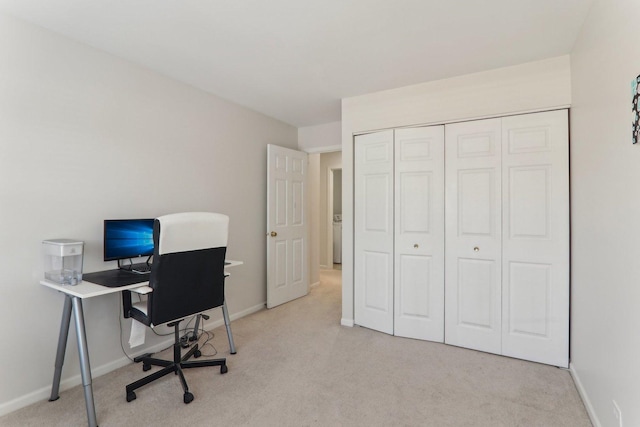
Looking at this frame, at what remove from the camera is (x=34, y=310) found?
2.01 m

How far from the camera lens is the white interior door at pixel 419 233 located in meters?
2.86

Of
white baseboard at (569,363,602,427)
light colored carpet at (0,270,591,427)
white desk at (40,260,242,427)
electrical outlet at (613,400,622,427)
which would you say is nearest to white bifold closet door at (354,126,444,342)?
light colored carpet at (0,270,591,427)

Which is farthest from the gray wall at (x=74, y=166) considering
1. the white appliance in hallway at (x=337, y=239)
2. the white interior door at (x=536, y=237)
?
the white appliance in hallway at (x=337, y=239)

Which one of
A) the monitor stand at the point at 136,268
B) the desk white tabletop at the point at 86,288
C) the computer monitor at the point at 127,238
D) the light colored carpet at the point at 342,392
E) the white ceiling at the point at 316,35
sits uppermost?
the white ceiling at the point at 316,35

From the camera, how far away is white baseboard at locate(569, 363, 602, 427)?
68.4 inches

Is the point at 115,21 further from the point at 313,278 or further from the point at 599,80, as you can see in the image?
the point at 313,278

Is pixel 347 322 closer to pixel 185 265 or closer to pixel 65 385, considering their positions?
pixel 185 265

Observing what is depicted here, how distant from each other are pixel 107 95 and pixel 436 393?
10.6 feet

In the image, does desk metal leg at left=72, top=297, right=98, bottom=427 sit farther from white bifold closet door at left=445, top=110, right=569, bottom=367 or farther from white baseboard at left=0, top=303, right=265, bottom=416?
white bifold closet door at left=445, top=110, right=569, bottom=367

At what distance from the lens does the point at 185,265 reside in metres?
1.99

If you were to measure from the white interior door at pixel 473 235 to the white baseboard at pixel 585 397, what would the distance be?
19.4 inches

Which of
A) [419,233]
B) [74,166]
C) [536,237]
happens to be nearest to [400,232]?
[419,233]

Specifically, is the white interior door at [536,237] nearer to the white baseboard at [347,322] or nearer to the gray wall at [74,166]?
the white baseboard at [347,322]

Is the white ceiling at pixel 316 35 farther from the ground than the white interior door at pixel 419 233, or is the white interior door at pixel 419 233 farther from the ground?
the white ceiling at pixel 316 35
